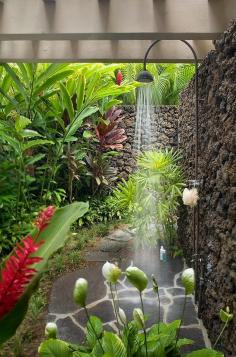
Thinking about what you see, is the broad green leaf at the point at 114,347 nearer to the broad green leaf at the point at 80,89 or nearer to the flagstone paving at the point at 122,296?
the flagstone paving at the point at 122,296

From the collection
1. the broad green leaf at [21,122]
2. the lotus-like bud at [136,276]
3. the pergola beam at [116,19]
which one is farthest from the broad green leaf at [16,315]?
the broad green leaf at [21,122]

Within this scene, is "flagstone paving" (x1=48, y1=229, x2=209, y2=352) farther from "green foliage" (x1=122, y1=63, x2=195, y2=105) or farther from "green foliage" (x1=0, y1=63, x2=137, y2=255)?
"green foliage" (x1=122, y1=63, x2=195, y2=105)

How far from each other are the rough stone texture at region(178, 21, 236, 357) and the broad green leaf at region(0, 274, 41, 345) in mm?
1474

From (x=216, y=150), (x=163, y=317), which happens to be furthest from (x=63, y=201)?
(x=216, y=150)

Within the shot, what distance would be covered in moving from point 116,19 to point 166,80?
4329 millimetres

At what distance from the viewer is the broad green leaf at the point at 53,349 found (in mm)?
1493

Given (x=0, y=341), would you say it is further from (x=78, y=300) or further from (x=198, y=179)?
(x=198, y=179)

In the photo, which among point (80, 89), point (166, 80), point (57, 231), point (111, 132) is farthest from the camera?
point (166, 80)

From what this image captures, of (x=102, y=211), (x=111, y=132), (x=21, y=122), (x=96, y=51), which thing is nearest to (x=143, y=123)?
(x=111, y=132)

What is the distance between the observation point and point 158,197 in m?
3.98

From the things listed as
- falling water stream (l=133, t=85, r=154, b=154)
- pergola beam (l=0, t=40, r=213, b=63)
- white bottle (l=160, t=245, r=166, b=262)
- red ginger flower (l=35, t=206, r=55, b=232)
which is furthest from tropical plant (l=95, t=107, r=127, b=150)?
red ginger flower (l=35, t=206, r=55, b=232)

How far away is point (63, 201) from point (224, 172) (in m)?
3.46

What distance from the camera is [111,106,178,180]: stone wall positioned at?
230 inches

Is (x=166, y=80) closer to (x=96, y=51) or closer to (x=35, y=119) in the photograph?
(x=35, y=119)
